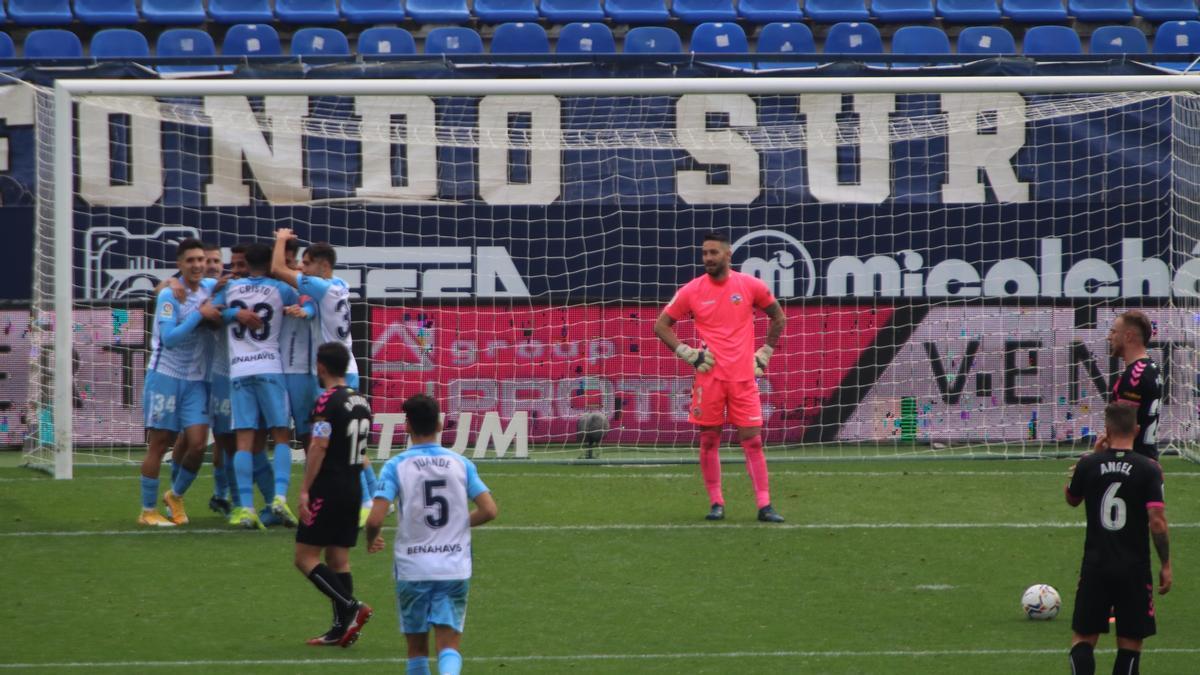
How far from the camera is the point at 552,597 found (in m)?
Answer: 8.17

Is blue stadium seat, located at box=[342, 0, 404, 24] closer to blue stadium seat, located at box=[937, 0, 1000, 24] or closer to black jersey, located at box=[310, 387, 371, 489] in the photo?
blue stadium seat, located at box=[937, 0, 1000, 24]

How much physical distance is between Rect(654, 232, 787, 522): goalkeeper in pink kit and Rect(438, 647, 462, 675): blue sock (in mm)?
4680

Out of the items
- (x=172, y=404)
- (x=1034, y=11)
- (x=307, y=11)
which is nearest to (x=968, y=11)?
(x=1034, y=11)

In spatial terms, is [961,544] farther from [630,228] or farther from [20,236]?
[20,236]

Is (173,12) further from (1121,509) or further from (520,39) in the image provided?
(1121,509)

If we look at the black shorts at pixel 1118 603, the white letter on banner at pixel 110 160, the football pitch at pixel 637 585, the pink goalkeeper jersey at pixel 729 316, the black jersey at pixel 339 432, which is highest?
the white letter on banner at pixel 110 160

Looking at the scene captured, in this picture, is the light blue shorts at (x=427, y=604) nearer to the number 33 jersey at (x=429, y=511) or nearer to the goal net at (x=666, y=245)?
the number 33 jersey at (x=429, y=511)

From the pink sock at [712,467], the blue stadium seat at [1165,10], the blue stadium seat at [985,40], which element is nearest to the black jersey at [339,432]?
the pink sock at [712,467]

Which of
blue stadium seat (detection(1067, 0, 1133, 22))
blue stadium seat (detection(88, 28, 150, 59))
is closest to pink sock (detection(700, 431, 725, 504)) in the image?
blue stadium seat (detection(88, 28, 150, 59))

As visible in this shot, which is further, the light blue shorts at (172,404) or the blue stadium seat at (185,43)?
the blue stadium seat at (185,43)

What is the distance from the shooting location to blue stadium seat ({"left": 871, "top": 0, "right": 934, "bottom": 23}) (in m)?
18.9

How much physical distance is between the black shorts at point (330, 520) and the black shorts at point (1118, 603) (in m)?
3.28

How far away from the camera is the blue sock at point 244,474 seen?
980cm

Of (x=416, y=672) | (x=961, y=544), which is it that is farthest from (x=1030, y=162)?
(x=416, y=672)
